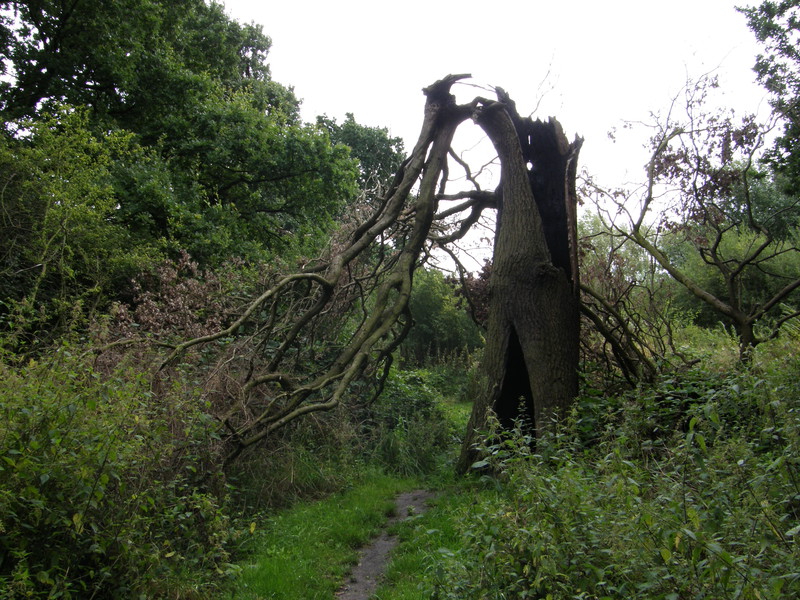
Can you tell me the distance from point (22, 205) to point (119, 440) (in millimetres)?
6795

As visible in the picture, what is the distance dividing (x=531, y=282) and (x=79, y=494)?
5207mm

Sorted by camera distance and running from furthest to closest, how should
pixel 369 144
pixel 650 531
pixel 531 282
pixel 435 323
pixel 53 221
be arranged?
1. pixel 369 144
2. pixel 435 323
3. pixel 53 221
4. pixel 531 282
5. pixel 650 531

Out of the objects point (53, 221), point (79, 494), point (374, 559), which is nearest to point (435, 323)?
point (53, 221)

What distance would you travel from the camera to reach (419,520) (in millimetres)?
6266

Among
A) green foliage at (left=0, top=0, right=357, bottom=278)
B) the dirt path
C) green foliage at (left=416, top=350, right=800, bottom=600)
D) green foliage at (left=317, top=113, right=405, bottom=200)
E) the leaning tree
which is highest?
green foliage at (left=317, top=113, right=405, bottom=200)

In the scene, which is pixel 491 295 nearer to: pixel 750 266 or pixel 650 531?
pixel 650 531

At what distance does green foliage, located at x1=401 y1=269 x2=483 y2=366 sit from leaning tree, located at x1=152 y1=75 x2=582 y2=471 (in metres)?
13.1

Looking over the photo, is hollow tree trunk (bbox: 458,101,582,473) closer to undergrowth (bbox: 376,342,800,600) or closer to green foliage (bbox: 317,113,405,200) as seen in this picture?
undergrowth (bbox: 376,342,800,600)

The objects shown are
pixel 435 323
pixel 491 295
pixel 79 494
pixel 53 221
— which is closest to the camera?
pixel 79 494

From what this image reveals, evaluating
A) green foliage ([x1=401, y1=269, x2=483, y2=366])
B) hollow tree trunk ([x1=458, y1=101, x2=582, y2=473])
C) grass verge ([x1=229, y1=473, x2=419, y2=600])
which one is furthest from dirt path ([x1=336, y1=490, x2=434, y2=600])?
green foliage ([x1=401, y1=269, x2=483, y2=366])

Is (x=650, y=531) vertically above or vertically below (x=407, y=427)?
below

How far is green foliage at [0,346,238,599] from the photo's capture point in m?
3.20

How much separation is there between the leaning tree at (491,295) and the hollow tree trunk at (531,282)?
13 mm

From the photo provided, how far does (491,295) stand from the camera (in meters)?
7.55
